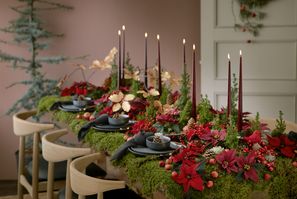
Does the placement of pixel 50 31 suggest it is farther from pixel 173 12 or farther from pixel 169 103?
pixel 169 103

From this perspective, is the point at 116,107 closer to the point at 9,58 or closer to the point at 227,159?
the point at 227,159

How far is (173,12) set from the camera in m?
4.68

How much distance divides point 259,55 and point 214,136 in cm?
252

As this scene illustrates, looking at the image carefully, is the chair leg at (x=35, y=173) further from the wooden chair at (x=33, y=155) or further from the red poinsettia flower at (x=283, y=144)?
the red poinsettia flower at (x=283, y=144)

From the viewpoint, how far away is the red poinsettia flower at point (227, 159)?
5.22ft

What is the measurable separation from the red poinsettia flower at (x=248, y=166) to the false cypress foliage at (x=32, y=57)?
2.78 metres

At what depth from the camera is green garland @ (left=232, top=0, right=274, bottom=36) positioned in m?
4.21

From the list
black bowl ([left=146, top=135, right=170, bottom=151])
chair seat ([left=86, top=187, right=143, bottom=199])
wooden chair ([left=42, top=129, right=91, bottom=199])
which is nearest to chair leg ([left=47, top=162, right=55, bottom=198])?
wooden chair ([left=42, top=129, right=91, bottom=199])

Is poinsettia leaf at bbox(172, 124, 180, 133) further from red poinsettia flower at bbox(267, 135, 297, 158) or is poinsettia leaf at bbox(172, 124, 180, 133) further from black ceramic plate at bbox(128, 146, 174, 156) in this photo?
red poinsettia flower at bbox(267, 135, 297, 158)

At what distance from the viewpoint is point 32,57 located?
171 inches

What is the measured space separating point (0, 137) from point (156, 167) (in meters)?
3.10

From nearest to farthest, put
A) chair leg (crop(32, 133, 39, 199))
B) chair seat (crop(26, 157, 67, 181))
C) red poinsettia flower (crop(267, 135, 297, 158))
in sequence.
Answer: red poinsettia flower (crop(267, 135, 297, 158)) → chair leg (crop(32, 133, 39, 199)) → chair seat (crop(26, 157, 67, 181))

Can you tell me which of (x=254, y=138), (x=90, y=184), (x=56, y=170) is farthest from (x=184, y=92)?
(x=56, y=170)

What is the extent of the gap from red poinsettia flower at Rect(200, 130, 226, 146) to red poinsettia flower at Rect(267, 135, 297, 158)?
0.16 metres
